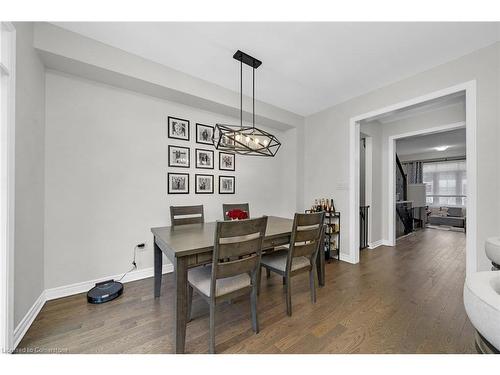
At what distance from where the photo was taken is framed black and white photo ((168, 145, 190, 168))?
2.78 m

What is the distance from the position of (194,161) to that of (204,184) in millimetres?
380

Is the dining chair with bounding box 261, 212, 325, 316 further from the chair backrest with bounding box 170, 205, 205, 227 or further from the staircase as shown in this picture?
the staircase

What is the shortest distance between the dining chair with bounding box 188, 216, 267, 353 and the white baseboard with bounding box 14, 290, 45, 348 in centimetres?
124

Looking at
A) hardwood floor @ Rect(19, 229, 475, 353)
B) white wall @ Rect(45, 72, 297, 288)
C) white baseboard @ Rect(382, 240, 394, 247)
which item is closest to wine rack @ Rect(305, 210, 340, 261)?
hardwood floor @ Rect(19, 229, 475, 353)

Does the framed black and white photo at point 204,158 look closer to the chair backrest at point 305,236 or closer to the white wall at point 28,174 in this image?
the white wall at point 28,174

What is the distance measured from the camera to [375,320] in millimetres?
1709

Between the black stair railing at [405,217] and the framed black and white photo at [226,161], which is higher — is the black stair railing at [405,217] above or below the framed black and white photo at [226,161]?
below

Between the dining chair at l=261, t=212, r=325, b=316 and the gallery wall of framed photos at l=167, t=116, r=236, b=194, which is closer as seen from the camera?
the dining chair at l=261, t=212, r=325, b=316

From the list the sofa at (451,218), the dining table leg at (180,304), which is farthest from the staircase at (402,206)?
the dining table leg at (180,304)

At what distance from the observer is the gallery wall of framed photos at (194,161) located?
110 inches

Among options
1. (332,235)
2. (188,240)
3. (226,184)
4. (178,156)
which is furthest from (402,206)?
(188,240)

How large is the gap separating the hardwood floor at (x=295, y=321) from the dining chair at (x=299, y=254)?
269 millimetres

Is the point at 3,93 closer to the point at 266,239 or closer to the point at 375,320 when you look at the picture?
the point at 266,239
